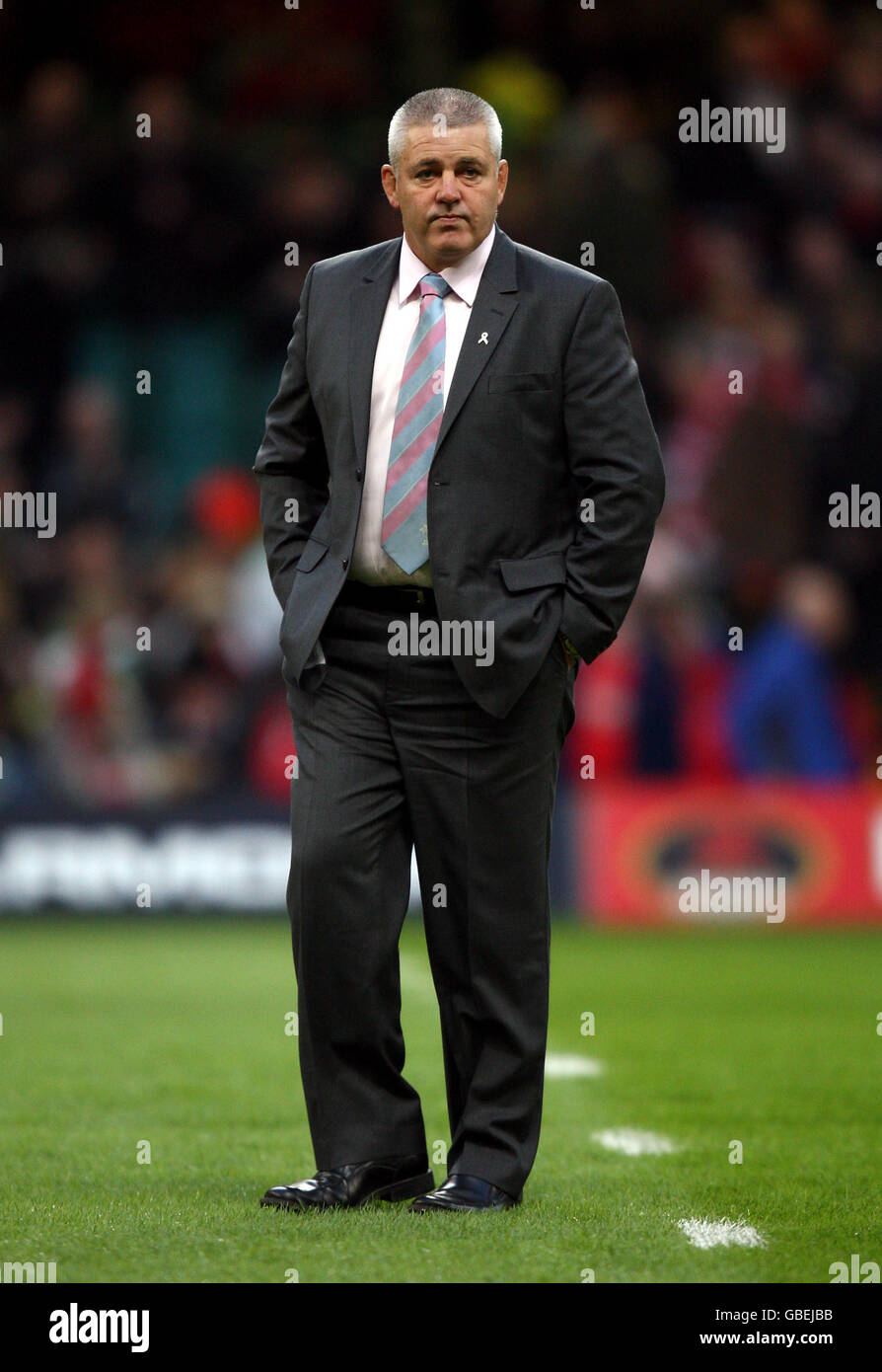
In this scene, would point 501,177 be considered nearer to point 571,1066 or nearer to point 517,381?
point 517,381

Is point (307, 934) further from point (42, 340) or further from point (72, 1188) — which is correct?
point (42, 340)

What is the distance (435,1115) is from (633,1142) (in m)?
0.74

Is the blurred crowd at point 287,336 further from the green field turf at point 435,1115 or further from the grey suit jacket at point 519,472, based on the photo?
the grey suit jacket at point 519,472

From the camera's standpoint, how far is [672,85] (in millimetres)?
16891

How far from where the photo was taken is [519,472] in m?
4.97

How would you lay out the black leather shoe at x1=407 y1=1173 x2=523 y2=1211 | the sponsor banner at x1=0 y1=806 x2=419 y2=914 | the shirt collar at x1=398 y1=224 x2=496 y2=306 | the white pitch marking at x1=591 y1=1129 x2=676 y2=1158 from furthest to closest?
the sponsor banner at x1=0 y1=806 x2=419 y2=914, the white pitch marking at x1=591 y1=1129 x2=676 y2=1158, the shirt collar at x1=398 y1=224 x2=496 y2=306, the black leather shoe at x1=407 y1=1173 x2=523 y2=1211

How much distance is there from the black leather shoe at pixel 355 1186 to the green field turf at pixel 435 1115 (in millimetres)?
101

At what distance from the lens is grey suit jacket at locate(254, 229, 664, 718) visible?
4914 mm

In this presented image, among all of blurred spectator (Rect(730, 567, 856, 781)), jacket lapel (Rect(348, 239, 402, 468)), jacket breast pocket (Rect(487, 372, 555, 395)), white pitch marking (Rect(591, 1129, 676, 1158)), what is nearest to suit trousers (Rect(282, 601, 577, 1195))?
jacket lapel (Rect(348, 239, 402, 468))

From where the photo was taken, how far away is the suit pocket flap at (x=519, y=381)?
4.97 m

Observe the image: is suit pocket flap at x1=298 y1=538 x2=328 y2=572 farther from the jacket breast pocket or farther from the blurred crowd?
the blurred crowd

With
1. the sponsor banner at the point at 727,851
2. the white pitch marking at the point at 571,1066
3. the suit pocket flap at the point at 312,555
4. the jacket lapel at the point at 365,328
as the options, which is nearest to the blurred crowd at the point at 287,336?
the sponsor banner at the point at 727,851

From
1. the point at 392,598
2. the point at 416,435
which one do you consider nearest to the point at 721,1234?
the point at 392,598

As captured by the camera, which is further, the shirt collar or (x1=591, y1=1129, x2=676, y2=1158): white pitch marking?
(x1=591, y1=1129, x2=676, y2=1158): white pitch marking
